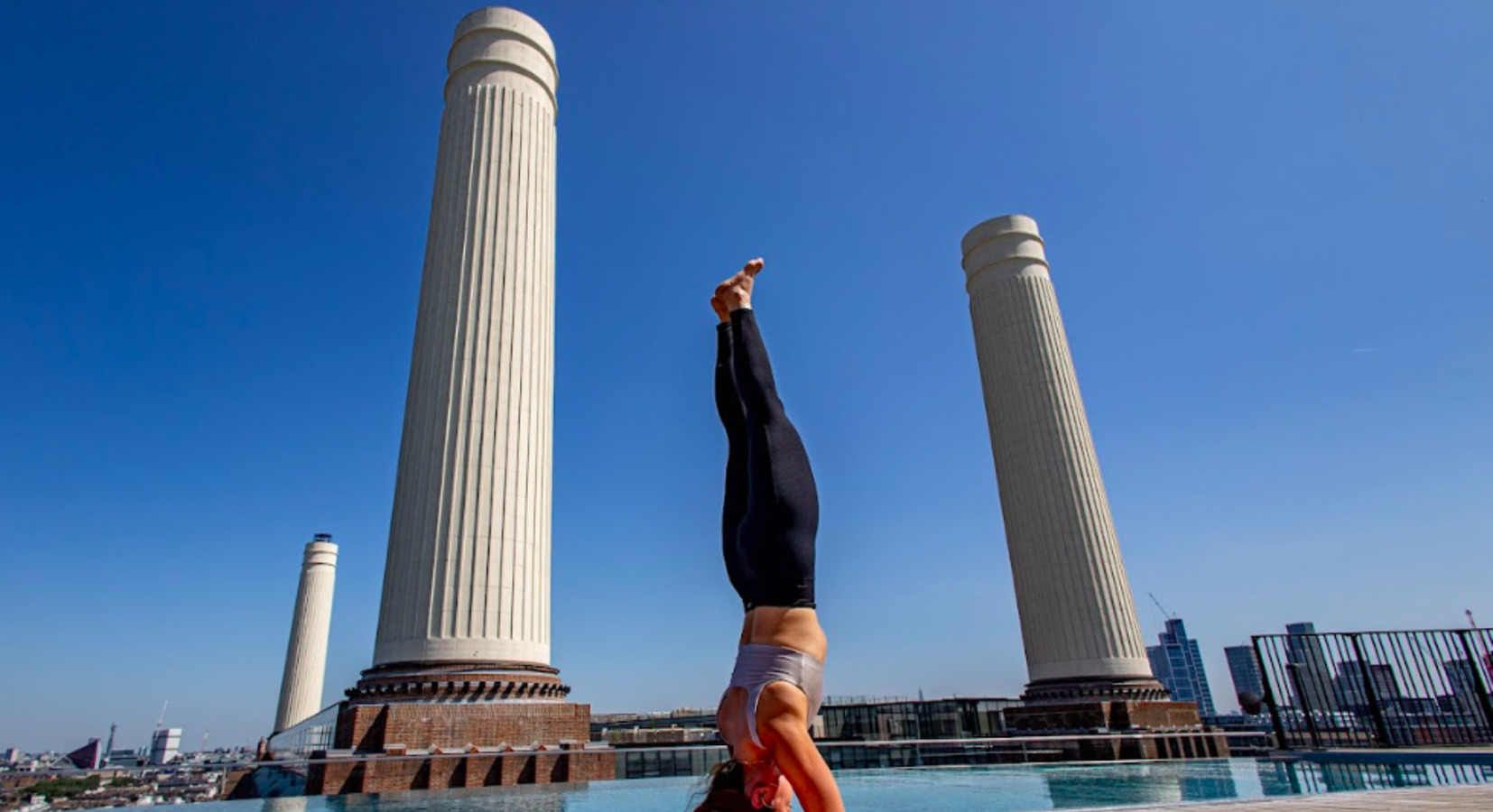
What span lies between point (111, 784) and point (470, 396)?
19.9 feet

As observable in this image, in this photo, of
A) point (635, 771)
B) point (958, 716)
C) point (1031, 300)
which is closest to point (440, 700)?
point (635, 771)

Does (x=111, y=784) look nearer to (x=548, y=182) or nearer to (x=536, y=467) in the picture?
(x=536, y=467)

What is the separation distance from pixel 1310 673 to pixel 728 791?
1251 centimetres

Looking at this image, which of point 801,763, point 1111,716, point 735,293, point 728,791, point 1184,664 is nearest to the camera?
point 728,791

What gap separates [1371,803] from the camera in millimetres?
4738

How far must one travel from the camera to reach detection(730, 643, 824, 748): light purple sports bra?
284 centimetres

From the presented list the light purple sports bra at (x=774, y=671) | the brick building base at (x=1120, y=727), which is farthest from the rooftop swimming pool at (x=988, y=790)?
the brick building base at (x=1120, y=727)

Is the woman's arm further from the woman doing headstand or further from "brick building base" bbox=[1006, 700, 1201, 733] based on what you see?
"brick building base" bbox=[1006, 700, 1201, 733]

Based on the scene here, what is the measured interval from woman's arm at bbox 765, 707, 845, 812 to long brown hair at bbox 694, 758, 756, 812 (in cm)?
15

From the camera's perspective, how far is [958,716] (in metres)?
17.5

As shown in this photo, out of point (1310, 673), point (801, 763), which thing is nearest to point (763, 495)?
point (801, 763)

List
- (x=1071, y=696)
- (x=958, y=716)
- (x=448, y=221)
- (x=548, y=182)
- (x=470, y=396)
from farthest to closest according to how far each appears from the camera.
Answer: (x=958, y=716) < (x=1071, y=696) < (x=548, y=182) < (x=448, y=221) < (x=470, y=396)

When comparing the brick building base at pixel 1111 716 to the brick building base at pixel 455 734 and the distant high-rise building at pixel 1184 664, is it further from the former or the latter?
the distant high-rise building at pixel 1184 664

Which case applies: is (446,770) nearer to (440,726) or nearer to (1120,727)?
(440,726)
